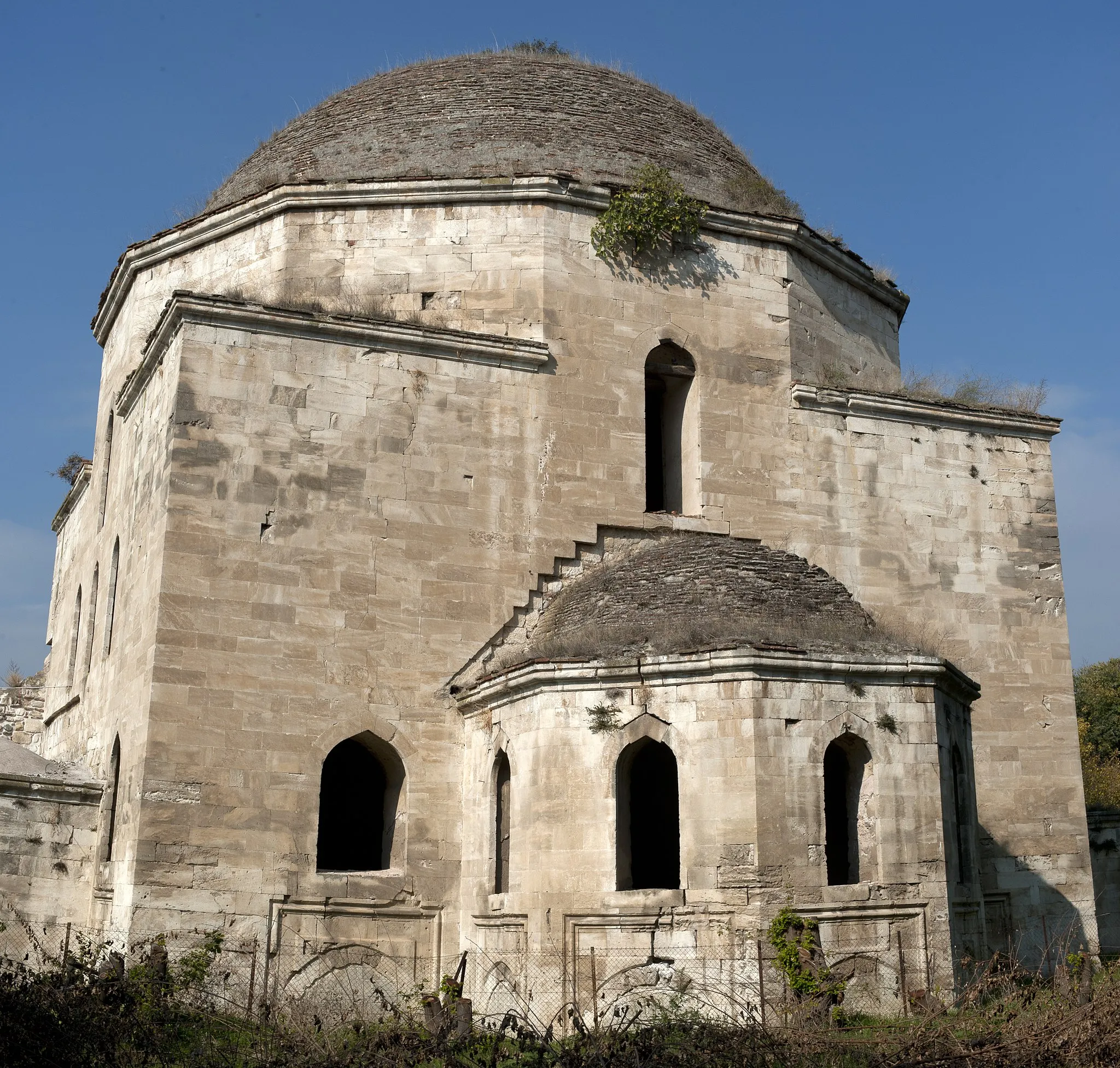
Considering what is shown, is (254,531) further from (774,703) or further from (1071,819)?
(1071,819)

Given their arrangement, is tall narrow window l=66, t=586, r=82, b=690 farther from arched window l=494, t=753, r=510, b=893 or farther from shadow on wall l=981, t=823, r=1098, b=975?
shadow on wall l=981, t=823, r=1098, b=975

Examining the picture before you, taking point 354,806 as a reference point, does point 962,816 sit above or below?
below

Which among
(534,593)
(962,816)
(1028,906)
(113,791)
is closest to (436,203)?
(534,593)

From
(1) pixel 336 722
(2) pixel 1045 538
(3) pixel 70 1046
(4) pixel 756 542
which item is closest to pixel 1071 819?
(2) pixel 1045 538

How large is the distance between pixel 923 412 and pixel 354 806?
8.41 metres

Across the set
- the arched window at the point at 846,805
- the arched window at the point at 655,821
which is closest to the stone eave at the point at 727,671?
the arched window at the point at 846,805

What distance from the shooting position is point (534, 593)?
15.1 metres

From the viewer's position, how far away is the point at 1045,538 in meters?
17.2

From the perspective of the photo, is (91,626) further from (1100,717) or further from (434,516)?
(1100,717)

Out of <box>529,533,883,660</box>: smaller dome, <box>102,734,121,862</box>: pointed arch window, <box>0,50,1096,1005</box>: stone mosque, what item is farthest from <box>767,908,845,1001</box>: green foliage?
<box>102,734,121,862</box>: pointed arch window

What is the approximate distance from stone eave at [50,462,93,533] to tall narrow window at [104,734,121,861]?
239 inches

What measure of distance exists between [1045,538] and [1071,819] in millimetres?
3460

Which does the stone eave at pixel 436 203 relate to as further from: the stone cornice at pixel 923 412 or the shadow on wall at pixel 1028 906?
the shadow on wall at pixel 1028 906

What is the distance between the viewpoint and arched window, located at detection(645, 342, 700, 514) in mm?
16266
